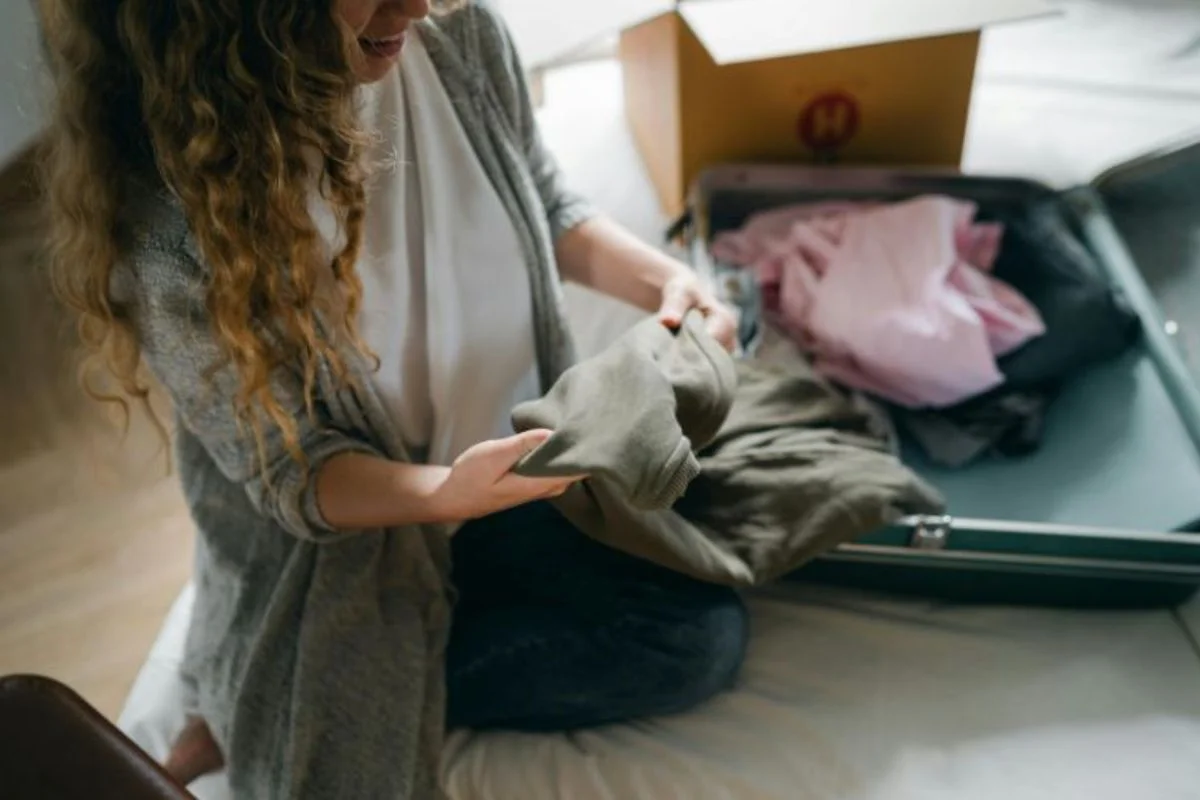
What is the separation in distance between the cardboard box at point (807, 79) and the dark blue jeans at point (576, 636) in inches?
23.6

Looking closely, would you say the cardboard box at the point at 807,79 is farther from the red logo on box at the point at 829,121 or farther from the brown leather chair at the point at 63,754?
→ the brown leather chair at the point at 63,754

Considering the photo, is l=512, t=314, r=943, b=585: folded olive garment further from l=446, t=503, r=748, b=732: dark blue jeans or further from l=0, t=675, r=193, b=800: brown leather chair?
l=0, t=675, r=193, b=800: brown leather chair

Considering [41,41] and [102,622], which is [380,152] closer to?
[41,41]

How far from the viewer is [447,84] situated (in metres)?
0.83

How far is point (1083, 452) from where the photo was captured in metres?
1.11

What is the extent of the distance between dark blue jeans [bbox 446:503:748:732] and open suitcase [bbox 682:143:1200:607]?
171 mm

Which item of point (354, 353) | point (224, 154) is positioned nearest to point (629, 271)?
point (354, 353)

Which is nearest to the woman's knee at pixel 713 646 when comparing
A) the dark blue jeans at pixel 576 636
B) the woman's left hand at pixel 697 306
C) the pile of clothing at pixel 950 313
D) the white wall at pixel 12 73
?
the dark blue jeans at pixel 576 636

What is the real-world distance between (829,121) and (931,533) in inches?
25.7

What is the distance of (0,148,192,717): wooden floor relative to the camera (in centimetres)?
117

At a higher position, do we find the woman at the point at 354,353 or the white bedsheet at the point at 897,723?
the woman at the point at 354,353

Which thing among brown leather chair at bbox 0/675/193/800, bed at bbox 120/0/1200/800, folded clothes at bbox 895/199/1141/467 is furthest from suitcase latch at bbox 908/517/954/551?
brown leather chair at bbox 0/675/193/800

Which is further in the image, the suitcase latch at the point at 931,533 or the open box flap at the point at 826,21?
the open box flap at the point at 826,21

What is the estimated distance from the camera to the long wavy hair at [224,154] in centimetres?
59
